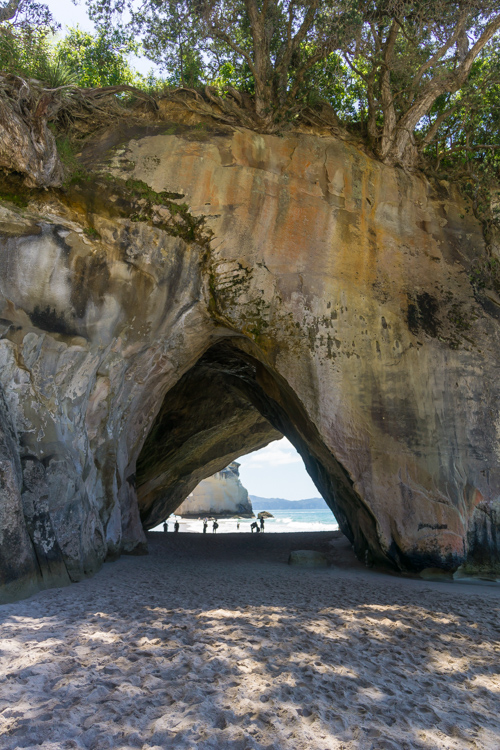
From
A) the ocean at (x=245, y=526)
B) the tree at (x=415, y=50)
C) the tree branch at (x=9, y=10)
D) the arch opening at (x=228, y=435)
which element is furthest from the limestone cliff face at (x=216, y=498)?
the tree branch at (x=9, y=10)

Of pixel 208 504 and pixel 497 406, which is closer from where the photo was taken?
pixel 497 406

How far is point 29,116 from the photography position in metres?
7.77

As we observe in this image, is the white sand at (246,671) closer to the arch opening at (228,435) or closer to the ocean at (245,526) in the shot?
the arch opening at (228,435)

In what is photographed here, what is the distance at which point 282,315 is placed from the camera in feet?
31.3

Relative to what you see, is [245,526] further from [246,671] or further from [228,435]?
[246,671]

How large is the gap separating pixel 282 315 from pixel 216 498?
1697 inches

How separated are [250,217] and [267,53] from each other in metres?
3.32

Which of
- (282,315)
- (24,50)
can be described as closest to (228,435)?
(282,315)

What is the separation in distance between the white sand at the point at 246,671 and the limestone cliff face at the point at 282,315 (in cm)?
296

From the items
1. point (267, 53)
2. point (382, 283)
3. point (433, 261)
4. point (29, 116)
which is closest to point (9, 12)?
point (29, 116)

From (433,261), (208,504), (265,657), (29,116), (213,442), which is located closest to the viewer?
(265,657)

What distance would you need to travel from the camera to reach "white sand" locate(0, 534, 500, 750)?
2.33 meters

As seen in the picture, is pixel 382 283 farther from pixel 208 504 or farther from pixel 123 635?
pixel 208 504

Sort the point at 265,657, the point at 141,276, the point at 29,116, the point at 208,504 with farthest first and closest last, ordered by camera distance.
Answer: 1. the point at 208,504
2. the point at 141,276
3. the point at 29,116
4. the point at 265,657
